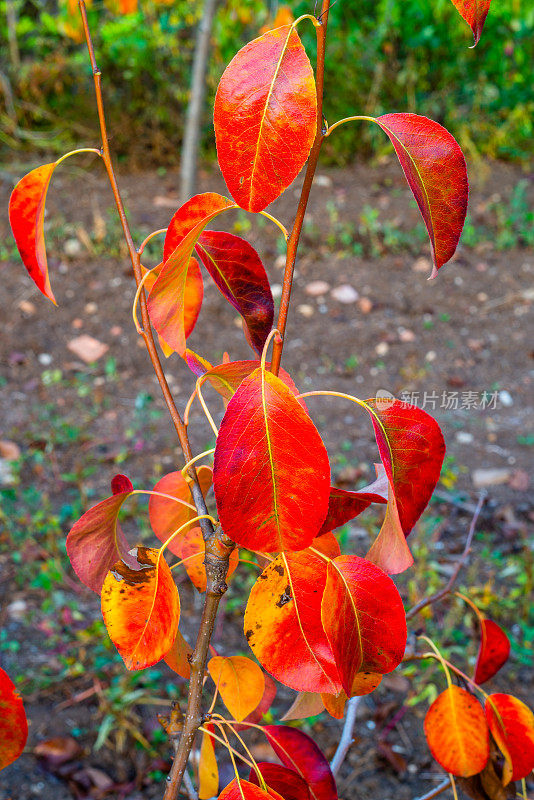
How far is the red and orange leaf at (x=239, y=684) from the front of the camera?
713 millimetres

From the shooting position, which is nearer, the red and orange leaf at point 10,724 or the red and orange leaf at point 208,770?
the red and orange leaf at point 10,724

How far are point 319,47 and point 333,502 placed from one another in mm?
358

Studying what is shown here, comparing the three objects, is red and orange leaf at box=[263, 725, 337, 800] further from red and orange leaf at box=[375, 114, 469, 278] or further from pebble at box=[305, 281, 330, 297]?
pebble at box=[305, 281, 330, 297]

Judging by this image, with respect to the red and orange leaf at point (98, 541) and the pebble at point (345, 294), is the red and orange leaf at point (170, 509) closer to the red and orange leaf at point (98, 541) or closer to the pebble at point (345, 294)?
the red and orange leaf at point (98, 541)

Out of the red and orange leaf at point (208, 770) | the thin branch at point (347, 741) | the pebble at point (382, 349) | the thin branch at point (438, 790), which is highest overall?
the red and orange leaf at point (208, 770)

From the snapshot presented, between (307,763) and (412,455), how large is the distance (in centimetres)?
38

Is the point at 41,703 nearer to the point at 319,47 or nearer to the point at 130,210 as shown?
the point at 319,47

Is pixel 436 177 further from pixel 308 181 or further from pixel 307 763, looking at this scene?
pixel 307 763

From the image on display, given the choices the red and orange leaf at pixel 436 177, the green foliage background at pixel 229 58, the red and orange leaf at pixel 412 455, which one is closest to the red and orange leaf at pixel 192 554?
the red and orange leaf at pixel 412 455

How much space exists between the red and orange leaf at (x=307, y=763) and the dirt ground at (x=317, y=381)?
2.49ft

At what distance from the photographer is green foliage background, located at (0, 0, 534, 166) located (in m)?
3.98

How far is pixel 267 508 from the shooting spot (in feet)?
1.65

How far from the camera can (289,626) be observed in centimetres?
58

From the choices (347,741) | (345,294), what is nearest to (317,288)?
(345,294)
